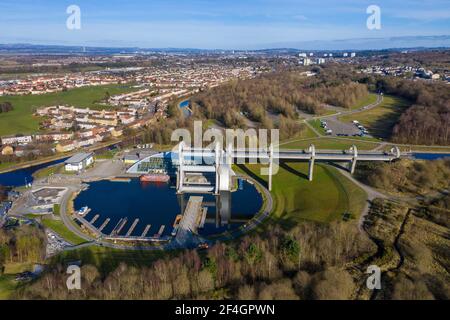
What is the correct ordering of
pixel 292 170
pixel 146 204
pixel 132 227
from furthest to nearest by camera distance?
pixel 292 170 → pixel 146 204 → pixel 132 227

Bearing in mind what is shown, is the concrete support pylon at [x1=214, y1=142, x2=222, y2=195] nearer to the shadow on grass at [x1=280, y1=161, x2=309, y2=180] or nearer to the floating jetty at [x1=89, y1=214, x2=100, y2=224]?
the shadow on grass at [x1=280, y1=161, x2=309, y2=180]

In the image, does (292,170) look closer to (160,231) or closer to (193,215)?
(193,215)

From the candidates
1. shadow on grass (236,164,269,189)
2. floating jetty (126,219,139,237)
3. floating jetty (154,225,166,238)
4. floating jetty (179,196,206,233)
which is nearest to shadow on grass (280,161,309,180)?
shadow on grass (236,164,269,189)

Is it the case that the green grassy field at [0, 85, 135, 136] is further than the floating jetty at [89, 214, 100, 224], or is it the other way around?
the green grassy field at [0, 85, 135, 136]

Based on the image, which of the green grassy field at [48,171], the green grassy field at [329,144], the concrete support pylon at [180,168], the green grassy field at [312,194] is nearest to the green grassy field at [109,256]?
the green grassy field at [312,194]

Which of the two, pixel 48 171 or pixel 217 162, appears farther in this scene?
pixel 48 171

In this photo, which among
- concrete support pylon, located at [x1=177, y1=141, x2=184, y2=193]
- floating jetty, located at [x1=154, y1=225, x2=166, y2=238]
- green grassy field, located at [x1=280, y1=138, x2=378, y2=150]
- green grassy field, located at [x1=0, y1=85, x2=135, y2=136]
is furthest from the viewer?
green grassy field, located at [x1=0, y1=85, x2=135, y2=136]

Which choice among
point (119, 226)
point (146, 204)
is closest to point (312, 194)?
point (146, 204)
